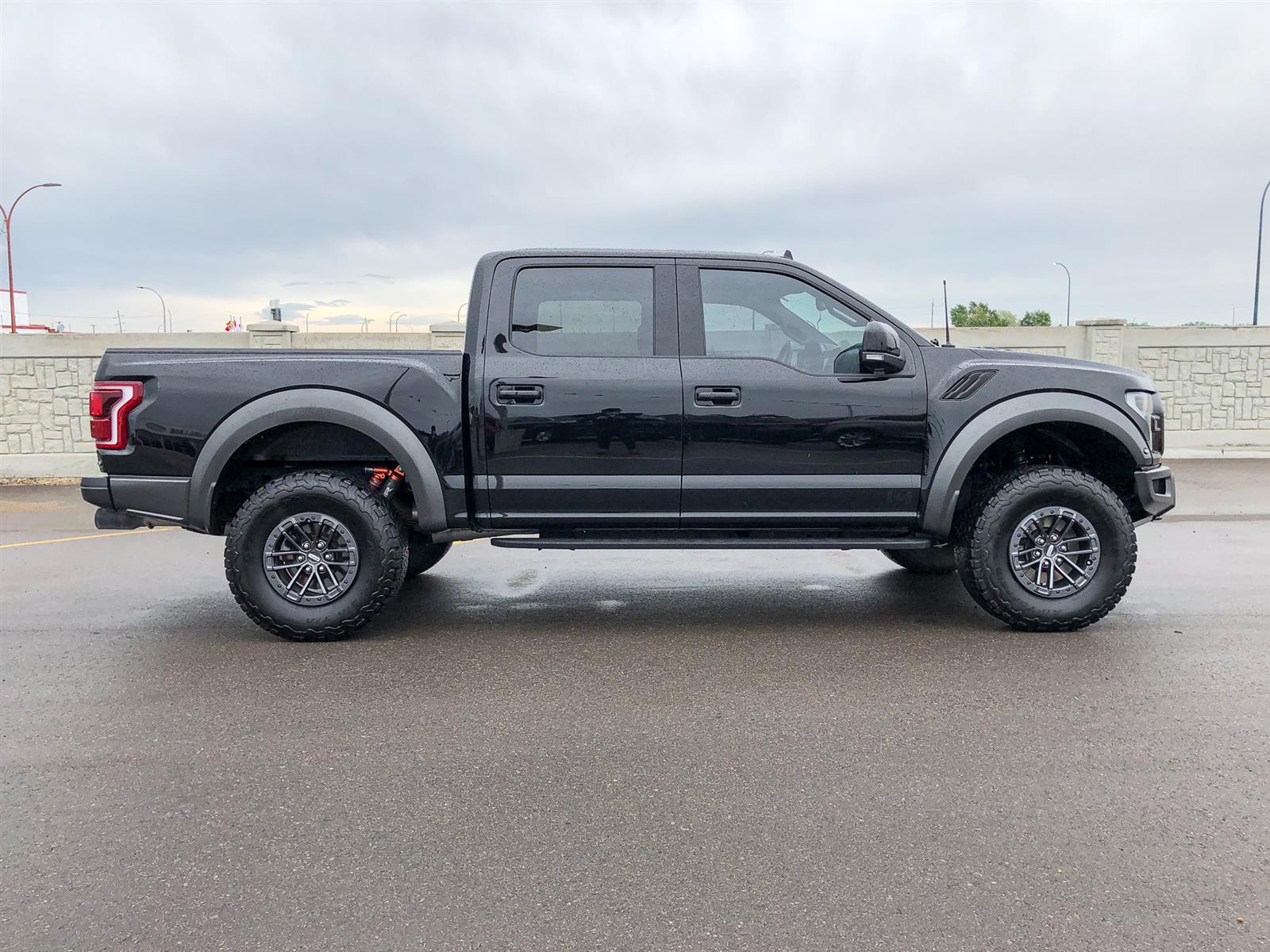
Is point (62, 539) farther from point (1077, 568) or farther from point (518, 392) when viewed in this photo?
point (1077, 568)

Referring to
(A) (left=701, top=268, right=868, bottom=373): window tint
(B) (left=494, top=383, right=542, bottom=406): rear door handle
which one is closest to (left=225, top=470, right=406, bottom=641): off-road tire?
(B) (left=494, top=383, right=542, bottom=406): rear door handle

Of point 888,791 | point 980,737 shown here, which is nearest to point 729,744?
point 888,791

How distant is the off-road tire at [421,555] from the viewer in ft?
21.3

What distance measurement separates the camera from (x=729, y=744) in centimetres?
370

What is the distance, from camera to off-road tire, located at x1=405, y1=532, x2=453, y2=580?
6.50 meters

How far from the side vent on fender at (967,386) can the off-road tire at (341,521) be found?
3.16 meters

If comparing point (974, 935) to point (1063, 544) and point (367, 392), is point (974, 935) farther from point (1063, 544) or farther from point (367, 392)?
point (367, 392)

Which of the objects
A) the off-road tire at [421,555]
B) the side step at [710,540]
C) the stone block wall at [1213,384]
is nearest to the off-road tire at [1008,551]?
the side step at [710,540]

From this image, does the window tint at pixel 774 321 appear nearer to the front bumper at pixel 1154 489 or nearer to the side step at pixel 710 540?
the side step at pixel 710 540

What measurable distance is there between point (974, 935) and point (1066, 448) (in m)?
3.97

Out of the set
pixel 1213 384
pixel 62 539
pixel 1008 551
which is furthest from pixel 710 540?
pixel 1213 384

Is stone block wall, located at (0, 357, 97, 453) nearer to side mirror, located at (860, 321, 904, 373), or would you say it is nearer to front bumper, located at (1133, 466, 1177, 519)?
side mirror, located at (860, 321, 904, 373)

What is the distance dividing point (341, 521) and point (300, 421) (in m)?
0.58

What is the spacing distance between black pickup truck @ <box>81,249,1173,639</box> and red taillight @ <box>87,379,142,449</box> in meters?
0.01
